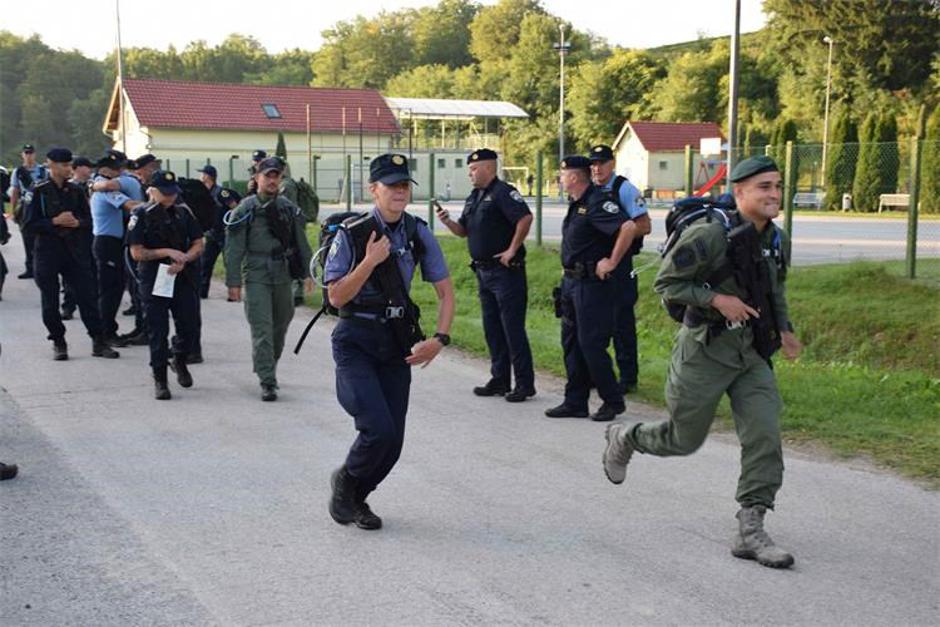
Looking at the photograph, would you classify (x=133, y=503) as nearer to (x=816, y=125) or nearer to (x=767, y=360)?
(x=767, y=360)

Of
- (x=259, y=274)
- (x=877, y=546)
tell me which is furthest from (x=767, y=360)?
(x=259, y=274)

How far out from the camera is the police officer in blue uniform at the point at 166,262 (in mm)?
8859

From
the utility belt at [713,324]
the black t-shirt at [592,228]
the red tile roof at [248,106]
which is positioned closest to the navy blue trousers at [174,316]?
the black t-shirt at [592,228]

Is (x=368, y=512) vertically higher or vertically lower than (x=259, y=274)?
lower

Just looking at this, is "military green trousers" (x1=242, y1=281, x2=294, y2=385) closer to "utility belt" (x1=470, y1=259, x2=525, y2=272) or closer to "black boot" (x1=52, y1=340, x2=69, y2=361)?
"utility belt" (x1=470, y1=259, x2=525, y2=272)

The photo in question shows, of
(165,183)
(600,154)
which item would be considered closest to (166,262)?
(165,183)

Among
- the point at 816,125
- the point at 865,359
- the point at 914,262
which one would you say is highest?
the point at 816,125

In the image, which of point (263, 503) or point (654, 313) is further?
point (654, 313)

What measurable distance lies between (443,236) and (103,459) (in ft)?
51.5

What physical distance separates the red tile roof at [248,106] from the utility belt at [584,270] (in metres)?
54.4

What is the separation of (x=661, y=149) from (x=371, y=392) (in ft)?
197

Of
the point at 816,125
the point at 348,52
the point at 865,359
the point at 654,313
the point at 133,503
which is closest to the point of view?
the point at 133,503

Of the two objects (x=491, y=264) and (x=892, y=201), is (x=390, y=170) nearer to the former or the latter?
(x=491, y=264)

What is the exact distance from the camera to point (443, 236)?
2203 centimetres
